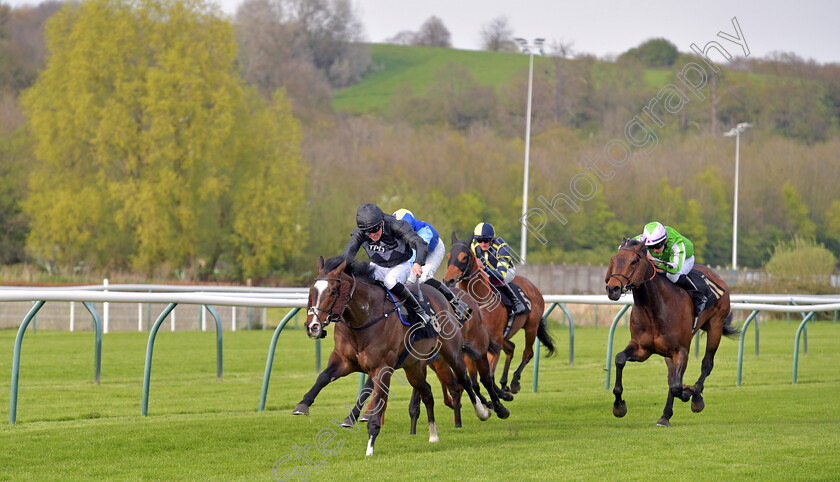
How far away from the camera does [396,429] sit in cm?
729

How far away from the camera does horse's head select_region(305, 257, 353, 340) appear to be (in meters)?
5.41

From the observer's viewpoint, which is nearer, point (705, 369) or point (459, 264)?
point (459, 264)

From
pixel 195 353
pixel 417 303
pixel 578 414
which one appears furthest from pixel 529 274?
pixel 417 303

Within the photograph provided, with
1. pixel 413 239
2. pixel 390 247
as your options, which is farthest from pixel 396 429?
pixel 413 239

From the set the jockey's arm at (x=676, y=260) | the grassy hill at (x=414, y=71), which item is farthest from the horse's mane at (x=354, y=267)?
the grassy hill at (x=414, y=71)

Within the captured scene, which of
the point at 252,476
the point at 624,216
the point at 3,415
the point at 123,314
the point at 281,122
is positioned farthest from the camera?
the point at 624,216

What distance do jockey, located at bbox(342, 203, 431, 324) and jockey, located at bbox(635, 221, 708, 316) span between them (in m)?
2.21

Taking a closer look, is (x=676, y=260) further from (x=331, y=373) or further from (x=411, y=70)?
(x=411, y=70)

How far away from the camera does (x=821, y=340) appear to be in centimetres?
1831

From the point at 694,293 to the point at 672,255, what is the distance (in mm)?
420

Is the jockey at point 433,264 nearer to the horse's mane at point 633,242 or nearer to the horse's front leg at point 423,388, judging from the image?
the horse's front leg at point 423,388

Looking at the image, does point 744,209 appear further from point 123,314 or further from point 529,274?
point 123,314

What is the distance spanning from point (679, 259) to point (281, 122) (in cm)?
2664

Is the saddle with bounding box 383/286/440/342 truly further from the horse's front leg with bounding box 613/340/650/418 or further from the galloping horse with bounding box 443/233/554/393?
the horse's front leg with bounding box 613/340/650/418
